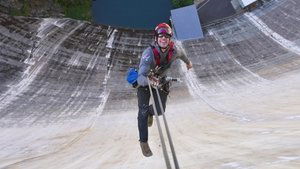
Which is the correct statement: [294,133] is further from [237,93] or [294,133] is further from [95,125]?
[237,93]

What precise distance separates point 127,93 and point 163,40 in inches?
571

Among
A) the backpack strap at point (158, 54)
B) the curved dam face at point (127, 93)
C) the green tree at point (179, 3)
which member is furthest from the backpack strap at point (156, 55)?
the green tree at point (179, 3)

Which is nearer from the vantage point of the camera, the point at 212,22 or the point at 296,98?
the point at 296,98

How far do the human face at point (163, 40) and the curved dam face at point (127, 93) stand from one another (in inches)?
60.6

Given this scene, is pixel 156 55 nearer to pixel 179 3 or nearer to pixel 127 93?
pixel 127 93

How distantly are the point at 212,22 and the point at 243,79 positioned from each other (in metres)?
7.43

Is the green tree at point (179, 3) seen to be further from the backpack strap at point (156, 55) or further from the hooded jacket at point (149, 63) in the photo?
the backpack strap at point (156, 55)

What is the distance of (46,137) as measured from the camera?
1447 centimetres

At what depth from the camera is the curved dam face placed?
29.9 ft

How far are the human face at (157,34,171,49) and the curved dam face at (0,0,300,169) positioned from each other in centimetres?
154

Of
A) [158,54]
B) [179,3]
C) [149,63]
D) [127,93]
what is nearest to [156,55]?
[158,54]

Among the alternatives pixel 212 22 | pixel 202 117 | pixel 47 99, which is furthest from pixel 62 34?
pixel 202 117

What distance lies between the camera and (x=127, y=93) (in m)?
20.6

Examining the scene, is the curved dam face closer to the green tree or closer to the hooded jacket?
the hooded jacket
